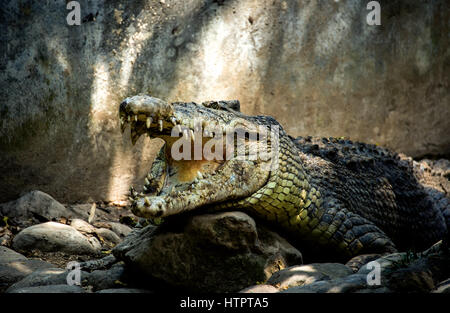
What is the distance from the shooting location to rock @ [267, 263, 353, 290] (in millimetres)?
2453

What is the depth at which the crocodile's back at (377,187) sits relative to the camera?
3.70 metres

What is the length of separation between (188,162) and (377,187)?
210 cm

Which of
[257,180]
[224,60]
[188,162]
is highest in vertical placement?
[224,60]

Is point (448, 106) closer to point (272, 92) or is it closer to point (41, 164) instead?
point (272, 92)

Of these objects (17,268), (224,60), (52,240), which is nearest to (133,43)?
(224,60)

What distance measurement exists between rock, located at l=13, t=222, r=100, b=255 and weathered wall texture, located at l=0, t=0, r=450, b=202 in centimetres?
99

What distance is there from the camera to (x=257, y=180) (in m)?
2.88

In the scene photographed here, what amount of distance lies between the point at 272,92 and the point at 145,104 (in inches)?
123

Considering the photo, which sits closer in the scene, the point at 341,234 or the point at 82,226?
the point at 341,234

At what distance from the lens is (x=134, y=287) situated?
2668 mm

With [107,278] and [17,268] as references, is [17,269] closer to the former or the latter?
[17,268]

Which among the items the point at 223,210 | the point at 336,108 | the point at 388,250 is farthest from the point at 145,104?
the point at 336,108

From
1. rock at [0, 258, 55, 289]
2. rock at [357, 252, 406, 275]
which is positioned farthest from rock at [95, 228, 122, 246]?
rock at [357, 252, 406, 275]

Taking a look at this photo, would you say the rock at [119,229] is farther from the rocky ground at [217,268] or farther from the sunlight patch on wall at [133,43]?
the sunlight patch on wall at [133,43]
